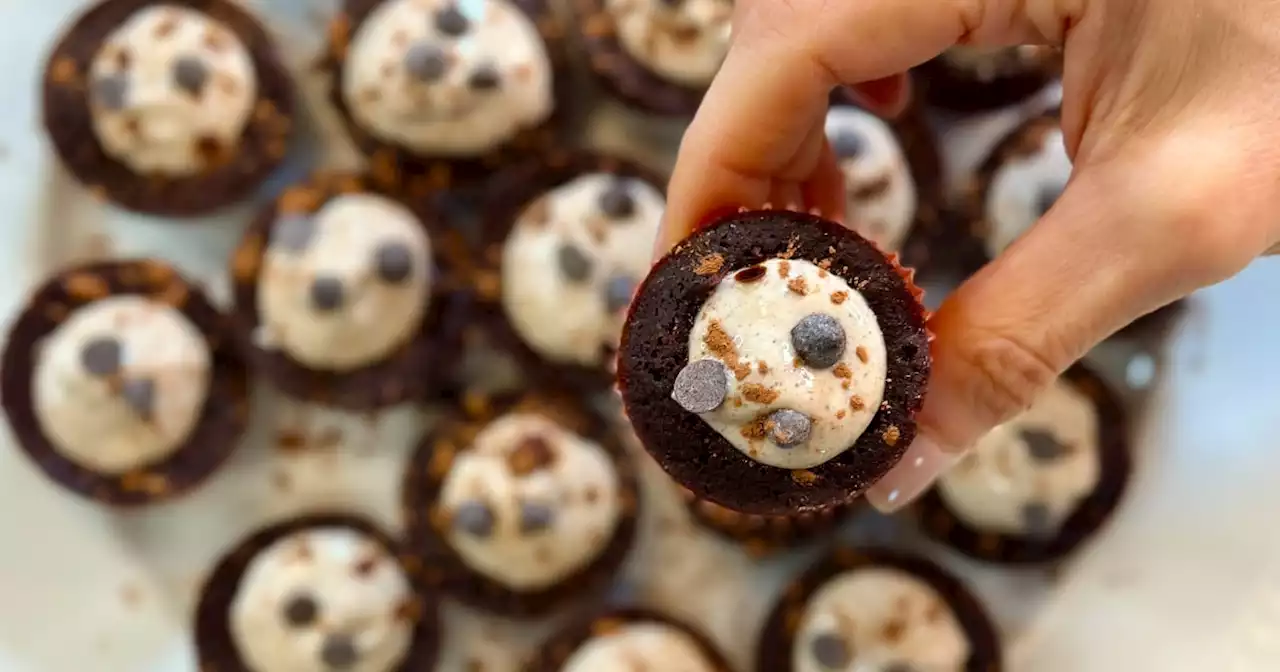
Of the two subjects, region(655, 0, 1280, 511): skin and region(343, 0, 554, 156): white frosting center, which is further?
region(343, 0, 554, 156): white frosting center

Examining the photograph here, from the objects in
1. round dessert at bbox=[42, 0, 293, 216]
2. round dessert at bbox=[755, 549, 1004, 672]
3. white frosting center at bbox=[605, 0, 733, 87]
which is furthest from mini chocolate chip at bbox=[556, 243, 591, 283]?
round dessert at bbox=[755, 549, 1004, 672]

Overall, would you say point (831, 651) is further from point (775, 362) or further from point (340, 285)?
point (340, 285)

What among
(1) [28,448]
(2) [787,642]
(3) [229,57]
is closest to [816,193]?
(2) [787,642]

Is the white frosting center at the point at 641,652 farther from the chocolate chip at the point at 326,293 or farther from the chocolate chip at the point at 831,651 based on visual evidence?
the chocolate chip at the point at 326,293

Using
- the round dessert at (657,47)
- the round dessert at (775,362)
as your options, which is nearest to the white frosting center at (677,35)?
the round dessert at (657,47)

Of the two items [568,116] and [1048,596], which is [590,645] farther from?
[568,116]

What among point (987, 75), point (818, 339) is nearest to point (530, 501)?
point (818, 339)

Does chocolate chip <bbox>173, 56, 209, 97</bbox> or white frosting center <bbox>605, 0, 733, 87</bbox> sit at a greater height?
white frosting center <bbox>605, 0, 733, 87</bbox>

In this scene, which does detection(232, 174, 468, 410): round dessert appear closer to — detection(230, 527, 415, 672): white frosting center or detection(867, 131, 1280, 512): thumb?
detection(230, 527, 415, 672): white frosting center
